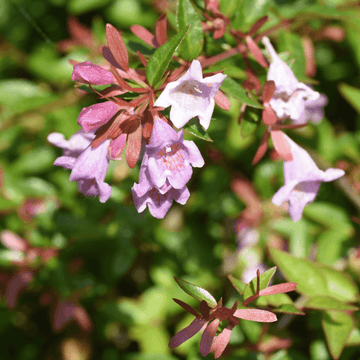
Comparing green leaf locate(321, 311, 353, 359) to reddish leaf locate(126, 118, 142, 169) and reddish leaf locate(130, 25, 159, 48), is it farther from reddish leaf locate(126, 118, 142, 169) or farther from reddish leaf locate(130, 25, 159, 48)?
reddish leaf locate(130, 25, 159, 48)

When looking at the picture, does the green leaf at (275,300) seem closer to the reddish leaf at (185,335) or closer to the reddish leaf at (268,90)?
the reddish leaf at (185,335)

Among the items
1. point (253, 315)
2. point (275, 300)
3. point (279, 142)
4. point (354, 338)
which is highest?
point (279, 142)

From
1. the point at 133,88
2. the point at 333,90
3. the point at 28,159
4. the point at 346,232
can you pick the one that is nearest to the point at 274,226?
the point at 346,232

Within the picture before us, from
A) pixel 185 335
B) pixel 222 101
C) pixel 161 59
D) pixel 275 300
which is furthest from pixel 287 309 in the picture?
pixel 161 59

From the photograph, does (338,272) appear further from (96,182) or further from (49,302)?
(49,302)

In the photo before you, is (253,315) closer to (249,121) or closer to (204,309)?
(204,309)

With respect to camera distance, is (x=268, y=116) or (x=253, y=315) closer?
(x=253, y=315)

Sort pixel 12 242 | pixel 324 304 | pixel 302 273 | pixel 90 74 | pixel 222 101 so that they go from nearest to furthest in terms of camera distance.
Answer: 1. pixel 90 74
2. pixel 222 101
3. pixel 324 304
4. pixel 302 273
5. pixel 12 242

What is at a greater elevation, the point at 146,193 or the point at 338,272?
the point at 146,193

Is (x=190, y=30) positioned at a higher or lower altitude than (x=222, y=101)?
higher
